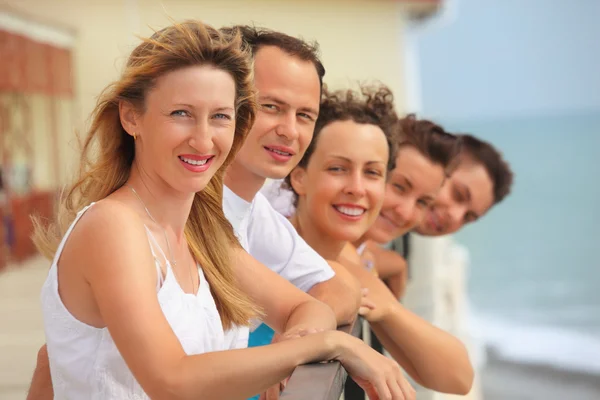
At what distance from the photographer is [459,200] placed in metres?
4.96

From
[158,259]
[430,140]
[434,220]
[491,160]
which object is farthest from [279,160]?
[491,160]

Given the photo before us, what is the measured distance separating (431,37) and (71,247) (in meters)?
133

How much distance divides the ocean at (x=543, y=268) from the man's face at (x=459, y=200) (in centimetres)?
2828

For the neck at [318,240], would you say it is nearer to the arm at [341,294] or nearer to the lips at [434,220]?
the arm at [341,294]

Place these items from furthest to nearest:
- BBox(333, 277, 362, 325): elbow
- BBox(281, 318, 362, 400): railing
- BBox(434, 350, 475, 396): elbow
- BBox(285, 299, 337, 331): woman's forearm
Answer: BBox(434, 350, 475, 396): elbow, BBox(333, 277, 362, 325): elbow, BBox(285, 299, 337, 331): woman's forearm, BBox(281, 318, 362, 400): railing

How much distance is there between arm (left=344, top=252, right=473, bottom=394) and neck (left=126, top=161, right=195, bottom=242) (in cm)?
99

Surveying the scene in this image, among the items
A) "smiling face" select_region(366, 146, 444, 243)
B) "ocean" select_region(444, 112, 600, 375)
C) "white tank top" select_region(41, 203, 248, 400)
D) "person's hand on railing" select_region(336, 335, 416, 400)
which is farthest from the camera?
"ocean" select_region(444, 112, 600, 375)

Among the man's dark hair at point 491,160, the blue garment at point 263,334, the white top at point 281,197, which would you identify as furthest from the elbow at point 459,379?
the man's dark hair at point 491,160

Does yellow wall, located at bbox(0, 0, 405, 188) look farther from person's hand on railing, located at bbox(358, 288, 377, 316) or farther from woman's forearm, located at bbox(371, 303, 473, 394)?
person's hand on railing, located at bbox(358, 288, 377, 316)

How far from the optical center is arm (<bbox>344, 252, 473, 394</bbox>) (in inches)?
124

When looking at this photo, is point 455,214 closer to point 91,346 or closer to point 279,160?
point 279,160

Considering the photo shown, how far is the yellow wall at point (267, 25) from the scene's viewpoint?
17.3 metres

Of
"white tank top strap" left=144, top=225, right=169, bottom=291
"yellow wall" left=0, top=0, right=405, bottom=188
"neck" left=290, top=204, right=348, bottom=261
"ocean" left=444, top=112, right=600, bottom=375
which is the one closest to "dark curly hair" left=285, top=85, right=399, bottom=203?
"neck" left=290, top=204, right=348, bottom=261

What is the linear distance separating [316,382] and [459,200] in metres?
3.10
